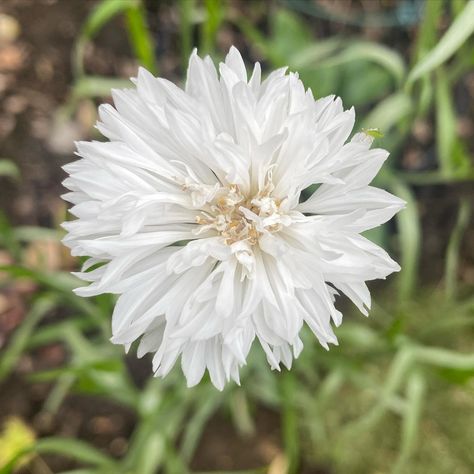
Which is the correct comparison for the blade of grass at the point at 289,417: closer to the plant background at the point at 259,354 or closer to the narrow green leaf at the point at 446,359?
the plant background at the point at 259,354

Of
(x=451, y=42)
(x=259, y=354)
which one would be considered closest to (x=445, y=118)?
(x=451, y=42)

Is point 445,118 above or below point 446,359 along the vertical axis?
above

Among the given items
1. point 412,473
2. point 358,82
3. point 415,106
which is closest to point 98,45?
point 358,82

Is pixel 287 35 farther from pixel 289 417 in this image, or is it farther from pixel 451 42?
pixel 289 417

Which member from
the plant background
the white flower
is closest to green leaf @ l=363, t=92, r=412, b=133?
the plant background

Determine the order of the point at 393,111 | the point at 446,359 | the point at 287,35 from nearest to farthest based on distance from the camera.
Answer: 1. the point at 446,359
2. the point at 393,111
3. the point at 287,35

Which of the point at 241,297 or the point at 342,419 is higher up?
the point at 241,297

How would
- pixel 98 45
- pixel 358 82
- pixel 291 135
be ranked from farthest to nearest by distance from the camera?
pixel 98 45
pixel 358 82
pixel 291 135

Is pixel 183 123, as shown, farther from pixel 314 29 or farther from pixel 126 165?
pixel 314 29
